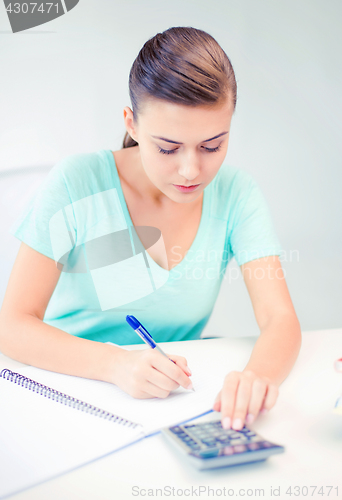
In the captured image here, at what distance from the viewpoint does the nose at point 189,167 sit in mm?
734

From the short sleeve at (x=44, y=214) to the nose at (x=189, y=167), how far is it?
0.26 metres

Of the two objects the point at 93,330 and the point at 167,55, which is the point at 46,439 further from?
the point at 167,55

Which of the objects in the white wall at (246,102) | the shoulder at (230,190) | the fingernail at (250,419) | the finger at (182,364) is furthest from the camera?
the white wall at (246,102)

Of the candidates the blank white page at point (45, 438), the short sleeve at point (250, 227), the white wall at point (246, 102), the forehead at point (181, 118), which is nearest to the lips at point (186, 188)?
the forehead at point (181, 118)

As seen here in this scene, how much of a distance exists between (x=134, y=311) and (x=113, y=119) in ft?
3.53

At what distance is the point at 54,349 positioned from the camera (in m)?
0.70

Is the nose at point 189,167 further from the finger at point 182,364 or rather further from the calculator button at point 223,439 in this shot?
the calculator button at point 223,439

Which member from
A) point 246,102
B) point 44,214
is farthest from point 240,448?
point 246,102

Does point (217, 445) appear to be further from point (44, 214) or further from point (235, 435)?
point (44, 214)

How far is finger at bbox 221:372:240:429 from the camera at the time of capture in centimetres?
49

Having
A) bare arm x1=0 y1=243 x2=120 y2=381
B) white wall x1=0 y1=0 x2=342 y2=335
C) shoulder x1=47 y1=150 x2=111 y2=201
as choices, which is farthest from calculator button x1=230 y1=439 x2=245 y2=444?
white wall x1=0 y1=0 x2=342 y2=335

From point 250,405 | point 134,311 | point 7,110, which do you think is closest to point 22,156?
point 7,110

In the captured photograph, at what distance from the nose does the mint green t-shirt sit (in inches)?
9.0

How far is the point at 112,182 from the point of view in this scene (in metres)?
0.94
